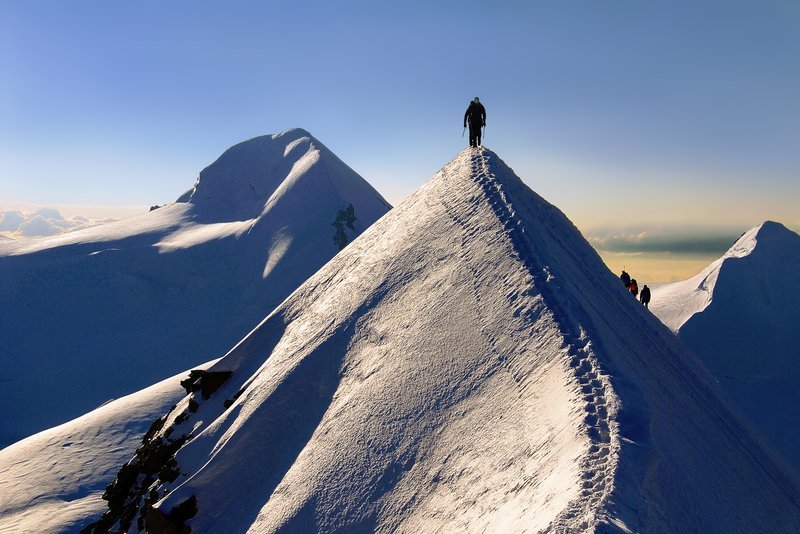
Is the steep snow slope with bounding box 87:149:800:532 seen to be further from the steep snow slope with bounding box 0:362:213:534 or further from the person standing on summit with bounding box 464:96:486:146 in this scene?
the steep snow slope with bounding box 0:362:213:534

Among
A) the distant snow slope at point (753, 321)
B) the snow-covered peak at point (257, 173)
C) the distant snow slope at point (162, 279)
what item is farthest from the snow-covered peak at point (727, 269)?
the snow-covered peak at point (257, 173)

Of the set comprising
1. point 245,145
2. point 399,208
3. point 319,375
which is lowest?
point 319,375

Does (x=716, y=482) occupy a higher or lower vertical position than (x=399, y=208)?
lower

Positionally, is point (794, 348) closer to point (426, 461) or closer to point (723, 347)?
point (723, 347)

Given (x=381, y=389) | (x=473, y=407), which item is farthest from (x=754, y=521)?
(x=381, y=389)

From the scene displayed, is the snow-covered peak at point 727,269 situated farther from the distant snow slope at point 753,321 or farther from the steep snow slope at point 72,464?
the steep snow slope at point 72,464

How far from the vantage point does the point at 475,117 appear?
66.2 ft

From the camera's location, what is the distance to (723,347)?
3956 cm

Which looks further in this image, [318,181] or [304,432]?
[318,181]

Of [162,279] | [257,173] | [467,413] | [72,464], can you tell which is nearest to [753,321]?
[467,413]

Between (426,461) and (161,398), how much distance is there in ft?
85.7

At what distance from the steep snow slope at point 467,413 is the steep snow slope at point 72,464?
26.1 feet

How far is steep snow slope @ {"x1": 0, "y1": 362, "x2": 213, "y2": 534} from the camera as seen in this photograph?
23125 mm

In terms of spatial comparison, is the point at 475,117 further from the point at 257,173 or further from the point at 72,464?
the point at 257,173
